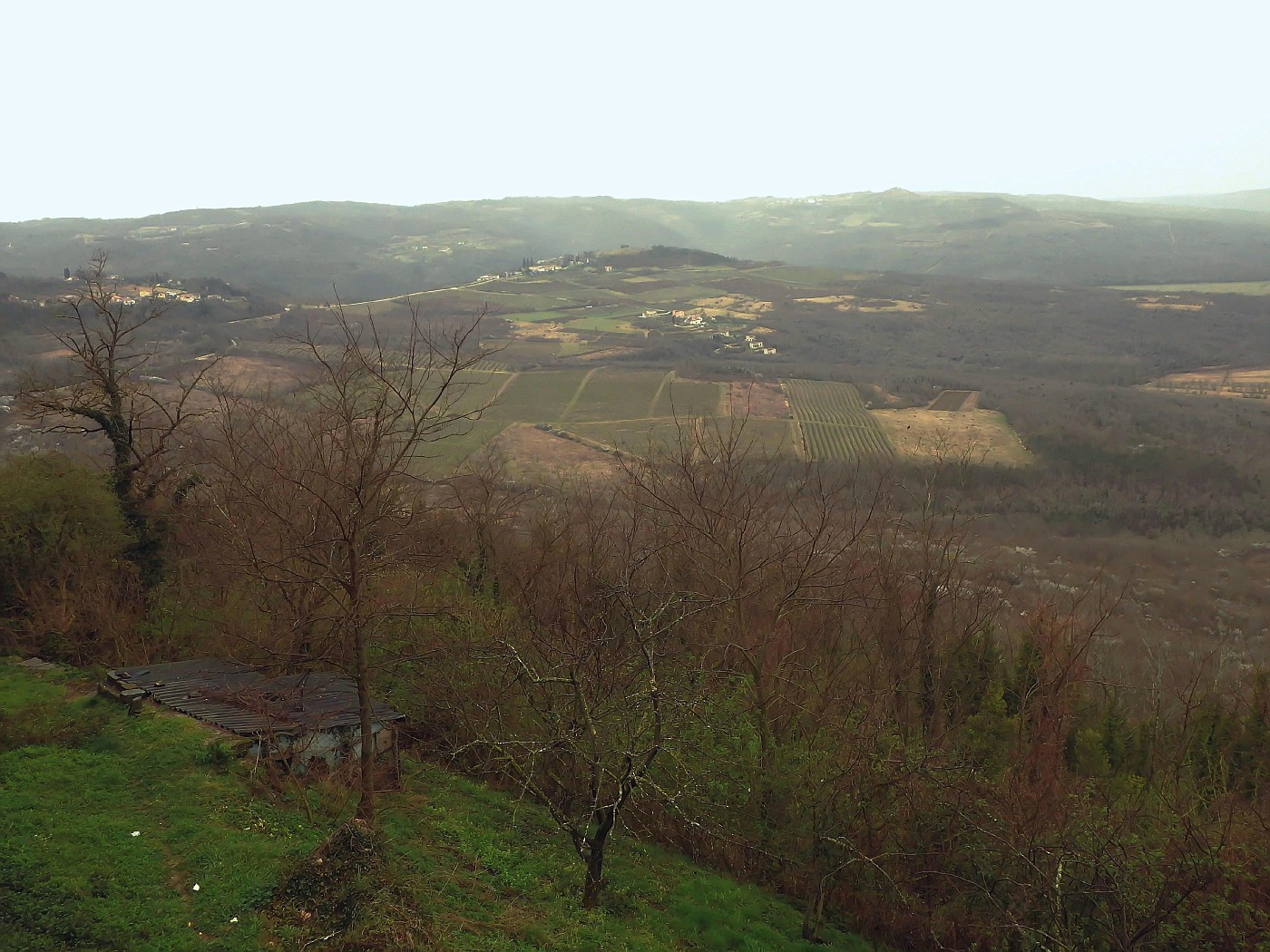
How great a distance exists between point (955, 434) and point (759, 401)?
18.7 m

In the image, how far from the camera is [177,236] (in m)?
196

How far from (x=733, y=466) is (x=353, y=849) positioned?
13611 millimetres

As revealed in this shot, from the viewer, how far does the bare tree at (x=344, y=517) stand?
10531 millimetres

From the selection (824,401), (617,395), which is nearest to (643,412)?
(617,395)

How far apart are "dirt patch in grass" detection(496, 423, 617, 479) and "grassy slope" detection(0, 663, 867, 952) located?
36.8 m

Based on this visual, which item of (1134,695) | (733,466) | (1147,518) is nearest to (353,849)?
(733,466)

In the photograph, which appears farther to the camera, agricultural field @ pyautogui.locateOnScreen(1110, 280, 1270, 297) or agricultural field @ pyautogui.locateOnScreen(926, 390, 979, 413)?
agricultural field @ pyautogui.locateOnScreen(1110, 280, 1270, 297)

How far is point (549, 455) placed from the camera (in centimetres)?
5953

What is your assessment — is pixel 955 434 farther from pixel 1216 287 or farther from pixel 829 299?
pixel 1216 287

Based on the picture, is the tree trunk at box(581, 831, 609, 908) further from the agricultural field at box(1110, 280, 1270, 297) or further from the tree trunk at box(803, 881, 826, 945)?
the agricultural field at box(1110, 280, 1270, 297)

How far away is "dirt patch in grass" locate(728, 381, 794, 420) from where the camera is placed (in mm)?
73000

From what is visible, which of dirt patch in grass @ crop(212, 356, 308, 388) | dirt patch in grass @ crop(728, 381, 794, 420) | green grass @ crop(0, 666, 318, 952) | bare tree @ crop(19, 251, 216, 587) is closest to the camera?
green grass @ crop(0, 666, 318, 952)

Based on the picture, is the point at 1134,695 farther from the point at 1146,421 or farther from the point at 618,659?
the point at 1146,421

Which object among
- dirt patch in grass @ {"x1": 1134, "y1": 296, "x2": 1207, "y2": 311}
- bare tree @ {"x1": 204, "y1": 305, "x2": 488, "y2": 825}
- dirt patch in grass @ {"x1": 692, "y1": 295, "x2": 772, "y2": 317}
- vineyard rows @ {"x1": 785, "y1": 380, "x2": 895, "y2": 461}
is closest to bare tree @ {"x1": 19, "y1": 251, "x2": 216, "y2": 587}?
bare tree @ {"x1": 204, "y1": 305, "x2": 488, "y2": 825}
